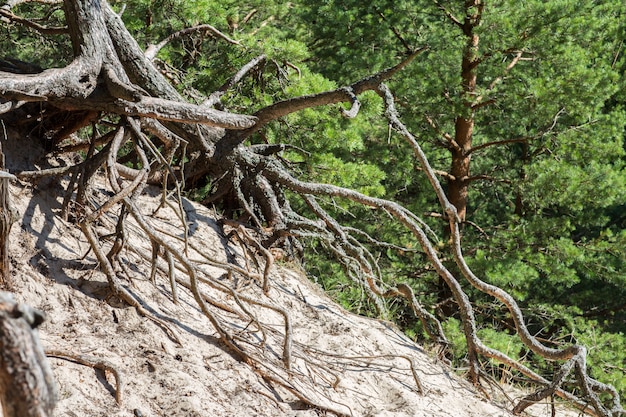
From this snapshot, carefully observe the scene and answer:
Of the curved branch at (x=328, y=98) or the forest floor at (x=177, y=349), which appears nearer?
the forest floor at (x=177, y=349)

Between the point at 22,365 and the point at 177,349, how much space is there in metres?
2.59

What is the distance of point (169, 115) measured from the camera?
14.5ft

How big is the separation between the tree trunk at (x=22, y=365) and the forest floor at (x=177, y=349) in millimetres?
1719

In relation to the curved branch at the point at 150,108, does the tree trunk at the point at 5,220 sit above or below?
below

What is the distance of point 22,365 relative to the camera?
5.49 feet

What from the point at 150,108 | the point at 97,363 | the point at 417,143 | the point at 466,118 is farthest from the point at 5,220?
the point at 466,118

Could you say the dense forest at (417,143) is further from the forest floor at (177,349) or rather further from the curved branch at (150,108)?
the curved branch at (150,108)

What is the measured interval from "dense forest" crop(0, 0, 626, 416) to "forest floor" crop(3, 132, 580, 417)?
0.47 m

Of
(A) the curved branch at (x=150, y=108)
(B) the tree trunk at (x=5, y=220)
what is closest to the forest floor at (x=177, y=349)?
(B) the tree trunk at (x=5, y=220)

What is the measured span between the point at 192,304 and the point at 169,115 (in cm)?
132

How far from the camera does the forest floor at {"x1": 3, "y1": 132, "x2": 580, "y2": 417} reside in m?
3.72

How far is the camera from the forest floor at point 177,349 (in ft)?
12.2

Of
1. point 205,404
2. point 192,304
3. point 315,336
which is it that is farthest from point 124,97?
point 315,336

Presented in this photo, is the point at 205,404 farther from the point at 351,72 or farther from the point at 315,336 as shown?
the point at 351,72
